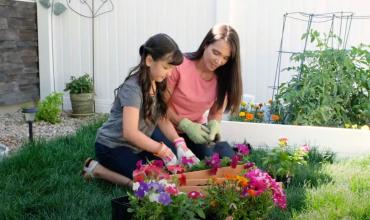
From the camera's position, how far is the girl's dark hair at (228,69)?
8.93 ft

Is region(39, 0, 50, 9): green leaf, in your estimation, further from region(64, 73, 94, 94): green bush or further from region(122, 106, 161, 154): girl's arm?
region(122, 106, 161, 154): girl's arm

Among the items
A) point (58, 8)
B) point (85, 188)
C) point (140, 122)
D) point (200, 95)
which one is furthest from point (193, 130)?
point (58, 8)

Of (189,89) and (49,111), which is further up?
(189,89)

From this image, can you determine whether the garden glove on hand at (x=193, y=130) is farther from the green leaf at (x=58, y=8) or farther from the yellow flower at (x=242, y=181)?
the green leaf at (x=58, y=8)

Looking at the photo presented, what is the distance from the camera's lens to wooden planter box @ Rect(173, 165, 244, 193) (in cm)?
214

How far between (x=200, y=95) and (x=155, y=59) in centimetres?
58

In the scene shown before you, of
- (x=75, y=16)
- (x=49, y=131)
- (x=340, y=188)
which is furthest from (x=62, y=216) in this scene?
(x=75, y=16)

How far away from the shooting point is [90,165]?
291cm

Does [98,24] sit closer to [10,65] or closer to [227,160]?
[10,65]

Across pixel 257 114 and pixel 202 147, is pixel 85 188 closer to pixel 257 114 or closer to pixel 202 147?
pixel 202 147

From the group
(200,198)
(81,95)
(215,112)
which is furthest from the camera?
(81,95)

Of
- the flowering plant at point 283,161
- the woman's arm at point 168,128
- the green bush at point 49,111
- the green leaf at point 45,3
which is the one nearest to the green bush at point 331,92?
the flowering plant at point 283,161

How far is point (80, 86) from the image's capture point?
5449 millimetres

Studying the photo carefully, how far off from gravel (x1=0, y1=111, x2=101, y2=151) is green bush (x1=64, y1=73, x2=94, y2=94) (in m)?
0.30
